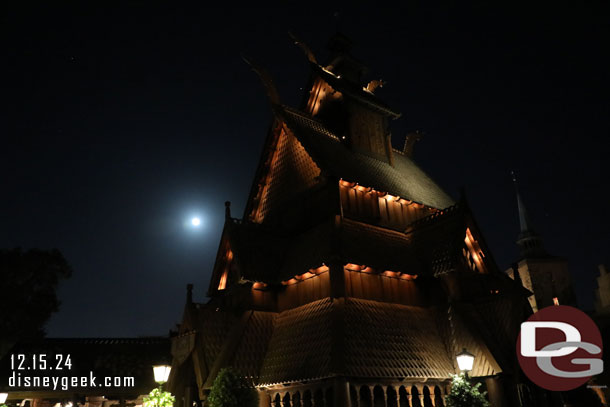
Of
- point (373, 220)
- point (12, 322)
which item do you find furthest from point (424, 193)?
point (12, 322)

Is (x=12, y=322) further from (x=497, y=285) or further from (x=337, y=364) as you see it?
(x=497, y=285)

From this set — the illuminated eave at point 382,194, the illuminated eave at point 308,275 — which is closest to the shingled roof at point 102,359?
the illuminated eave at point 308,275

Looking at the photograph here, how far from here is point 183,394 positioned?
75.6 ft

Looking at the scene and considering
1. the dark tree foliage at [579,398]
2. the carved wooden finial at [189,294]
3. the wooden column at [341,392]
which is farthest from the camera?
the carved wooden finial at [189,294]

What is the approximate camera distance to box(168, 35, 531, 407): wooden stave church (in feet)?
64.4

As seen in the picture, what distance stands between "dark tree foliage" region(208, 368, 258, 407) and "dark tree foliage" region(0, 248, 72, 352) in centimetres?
3250

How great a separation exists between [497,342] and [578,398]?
5.89 m

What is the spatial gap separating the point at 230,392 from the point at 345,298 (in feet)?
19.2

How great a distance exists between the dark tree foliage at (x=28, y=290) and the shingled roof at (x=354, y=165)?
31901mm

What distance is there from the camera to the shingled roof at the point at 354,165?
83.3ft

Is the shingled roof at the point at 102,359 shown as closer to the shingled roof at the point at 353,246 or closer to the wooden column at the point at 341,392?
the shingled roof at the point at 353,246

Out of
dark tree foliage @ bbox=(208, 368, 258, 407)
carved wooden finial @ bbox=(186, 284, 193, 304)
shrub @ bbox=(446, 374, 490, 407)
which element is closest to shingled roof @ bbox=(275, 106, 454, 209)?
carved wooden finial @ bbox=(186, 284, 193, 304)

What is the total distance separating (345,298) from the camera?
20594mm

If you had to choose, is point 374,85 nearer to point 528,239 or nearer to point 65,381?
point 65,381
